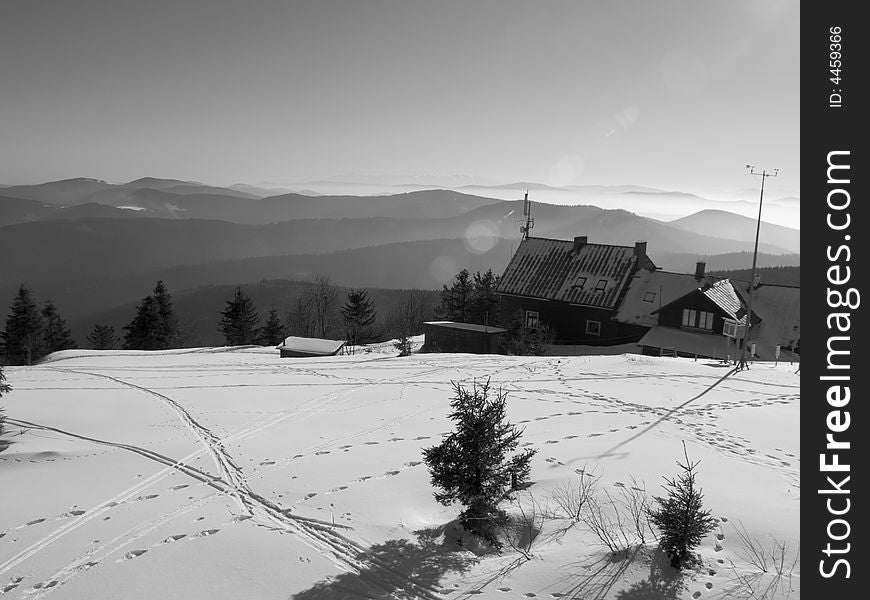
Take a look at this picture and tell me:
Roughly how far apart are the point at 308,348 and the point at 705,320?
26402 millimetres

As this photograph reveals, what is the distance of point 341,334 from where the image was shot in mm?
97750

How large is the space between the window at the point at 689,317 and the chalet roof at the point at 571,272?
508 centimetres

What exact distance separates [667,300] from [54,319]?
73549 mm

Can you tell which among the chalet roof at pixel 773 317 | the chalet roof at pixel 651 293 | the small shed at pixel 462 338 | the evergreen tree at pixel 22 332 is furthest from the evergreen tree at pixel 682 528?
the evergreen tree at pixel 22 332

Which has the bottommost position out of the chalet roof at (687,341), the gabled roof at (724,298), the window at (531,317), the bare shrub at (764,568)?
the bare shrub at (764,568)

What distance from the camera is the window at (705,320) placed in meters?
35.7

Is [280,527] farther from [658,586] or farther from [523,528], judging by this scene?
[658,586]

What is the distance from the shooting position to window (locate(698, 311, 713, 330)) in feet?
117

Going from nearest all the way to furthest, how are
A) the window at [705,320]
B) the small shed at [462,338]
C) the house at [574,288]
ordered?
the window at [705,320] → the small shed at [462,338] → the house at [574,288]

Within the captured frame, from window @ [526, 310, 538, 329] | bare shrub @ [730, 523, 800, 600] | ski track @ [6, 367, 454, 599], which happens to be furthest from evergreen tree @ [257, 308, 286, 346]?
bare shrub @ [730, 523, 800, 600]

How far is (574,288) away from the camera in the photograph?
4253cm

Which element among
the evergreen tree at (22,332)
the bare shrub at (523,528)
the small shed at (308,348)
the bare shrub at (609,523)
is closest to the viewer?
the bare shrub at (609,523)

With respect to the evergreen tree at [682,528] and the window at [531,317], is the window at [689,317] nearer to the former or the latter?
the window at [531,317]
